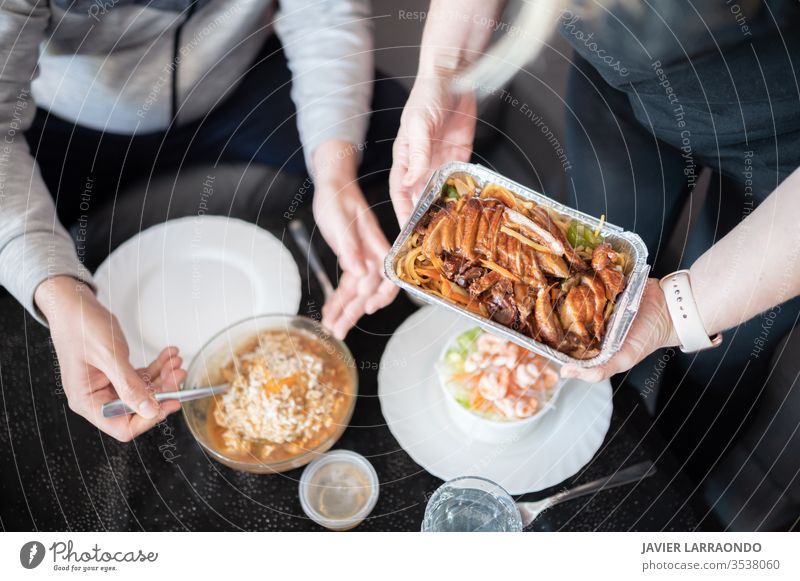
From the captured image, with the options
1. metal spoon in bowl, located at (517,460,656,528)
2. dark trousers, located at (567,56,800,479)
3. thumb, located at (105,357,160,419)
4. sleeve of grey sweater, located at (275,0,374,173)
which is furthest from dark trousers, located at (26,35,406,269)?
metal spoon in bowl, located at (517,460,656,528)

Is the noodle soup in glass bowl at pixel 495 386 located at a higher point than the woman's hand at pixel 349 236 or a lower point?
lower

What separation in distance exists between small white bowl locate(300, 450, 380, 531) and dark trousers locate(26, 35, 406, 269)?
25 cm

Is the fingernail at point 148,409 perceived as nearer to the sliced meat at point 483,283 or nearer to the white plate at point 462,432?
the white plate at point 462,432

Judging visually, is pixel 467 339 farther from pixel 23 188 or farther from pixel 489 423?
pixel 23 188

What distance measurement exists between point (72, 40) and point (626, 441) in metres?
0.68

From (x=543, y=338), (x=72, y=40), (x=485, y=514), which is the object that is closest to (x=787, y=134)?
(x=543, y=338)

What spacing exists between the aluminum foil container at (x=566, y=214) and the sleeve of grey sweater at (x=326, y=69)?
0.13 metres

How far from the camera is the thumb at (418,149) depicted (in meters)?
0.59

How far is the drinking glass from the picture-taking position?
521 mm

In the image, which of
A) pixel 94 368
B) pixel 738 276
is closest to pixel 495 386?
pixel 738 276

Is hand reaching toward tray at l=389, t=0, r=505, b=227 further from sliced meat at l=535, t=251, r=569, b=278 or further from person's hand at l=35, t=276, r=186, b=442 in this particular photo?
person's hand at l=35, t=276, r=186, b=442
